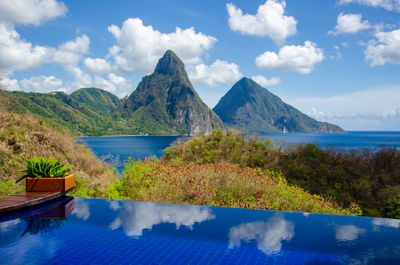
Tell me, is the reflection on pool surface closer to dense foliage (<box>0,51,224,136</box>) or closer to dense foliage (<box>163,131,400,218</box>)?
dense foliage (<box>163,131,400,218</box>)

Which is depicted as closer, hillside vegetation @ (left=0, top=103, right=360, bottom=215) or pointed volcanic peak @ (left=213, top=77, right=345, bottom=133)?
hillside vegetation @ (left=0, top=103, right=360, bottom=215)

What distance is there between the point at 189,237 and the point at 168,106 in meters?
134

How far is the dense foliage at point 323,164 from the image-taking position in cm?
635

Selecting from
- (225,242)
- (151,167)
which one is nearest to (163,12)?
(151,167)

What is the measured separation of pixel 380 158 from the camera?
24.4 ft

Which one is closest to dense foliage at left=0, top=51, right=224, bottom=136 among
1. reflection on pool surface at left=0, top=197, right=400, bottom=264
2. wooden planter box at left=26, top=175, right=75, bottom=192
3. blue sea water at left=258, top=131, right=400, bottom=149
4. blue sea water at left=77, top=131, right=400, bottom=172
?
blue sea water at left=77, top=131, right=400, bottom=172

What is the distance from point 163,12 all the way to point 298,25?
6.49m

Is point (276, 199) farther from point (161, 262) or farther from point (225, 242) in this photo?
point (161, 262)

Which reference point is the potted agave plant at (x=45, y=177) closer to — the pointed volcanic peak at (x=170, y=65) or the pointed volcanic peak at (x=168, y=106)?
the pointed volcanic peak at (x=168, y=106)

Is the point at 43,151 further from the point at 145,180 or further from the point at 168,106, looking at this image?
the point at 168,106

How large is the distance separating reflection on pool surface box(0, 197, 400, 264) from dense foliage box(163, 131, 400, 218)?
11.1ft

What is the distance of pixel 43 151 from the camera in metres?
6.21

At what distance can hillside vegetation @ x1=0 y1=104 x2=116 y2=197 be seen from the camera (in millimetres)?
5543

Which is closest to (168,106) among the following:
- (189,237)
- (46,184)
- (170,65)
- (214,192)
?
(170,65)
